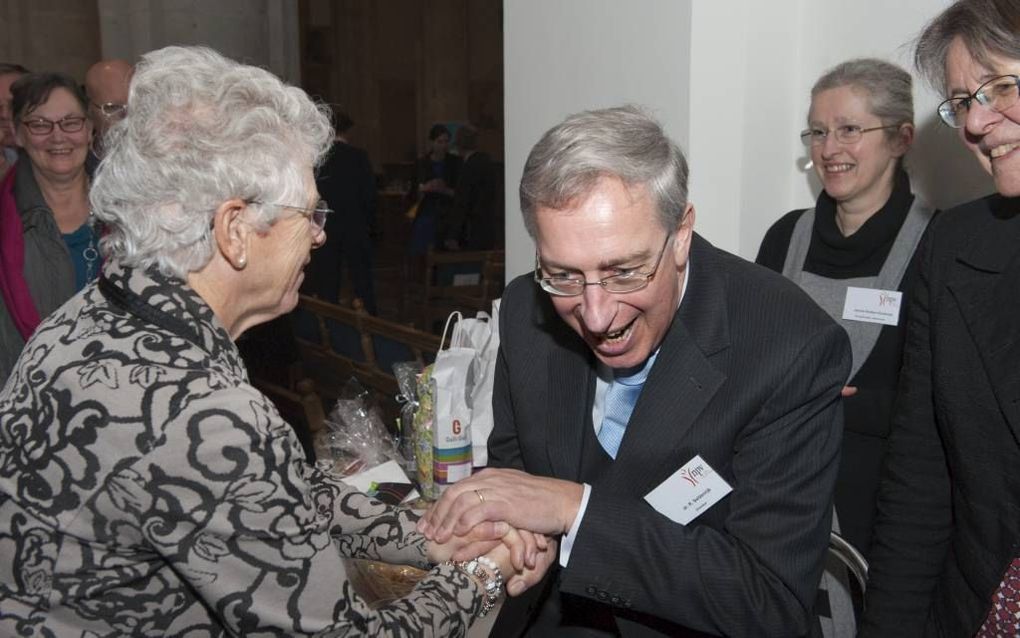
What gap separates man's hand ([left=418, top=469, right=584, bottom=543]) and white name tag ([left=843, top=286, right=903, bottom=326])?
1.21 m

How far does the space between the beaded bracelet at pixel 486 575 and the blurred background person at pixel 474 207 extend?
7702mm

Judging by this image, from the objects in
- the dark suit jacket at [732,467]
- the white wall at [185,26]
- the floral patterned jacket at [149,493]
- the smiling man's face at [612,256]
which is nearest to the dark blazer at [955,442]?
the dark suit jacket at [732,467]

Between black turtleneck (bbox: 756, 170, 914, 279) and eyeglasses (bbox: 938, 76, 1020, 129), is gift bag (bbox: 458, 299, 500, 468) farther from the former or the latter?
eyeglasses (bbox: 938, 76, 1020, 129)

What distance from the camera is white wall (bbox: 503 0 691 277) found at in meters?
2.65

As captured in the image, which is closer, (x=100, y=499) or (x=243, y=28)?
(x=100, y=499)

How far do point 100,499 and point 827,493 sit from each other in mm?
1096

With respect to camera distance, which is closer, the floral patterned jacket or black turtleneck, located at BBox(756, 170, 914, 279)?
the floral patterned jacket

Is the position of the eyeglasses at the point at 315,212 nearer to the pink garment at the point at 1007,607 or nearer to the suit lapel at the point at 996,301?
the suit lapel at the point at 996,301

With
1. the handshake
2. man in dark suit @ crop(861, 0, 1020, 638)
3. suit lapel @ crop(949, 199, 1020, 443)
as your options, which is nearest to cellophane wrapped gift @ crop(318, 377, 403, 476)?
the handshake

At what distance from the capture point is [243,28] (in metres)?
7.72

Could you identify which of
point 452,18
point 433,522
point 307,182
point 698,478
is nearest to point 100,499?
point 307,182

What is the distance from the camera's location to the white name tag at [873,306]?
233 cm

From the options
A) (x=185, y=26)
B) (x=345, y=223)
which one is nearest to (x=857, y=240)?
(x=345, y=223)

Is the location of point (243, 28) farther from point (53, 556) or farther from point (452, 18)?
point (452, 18)
